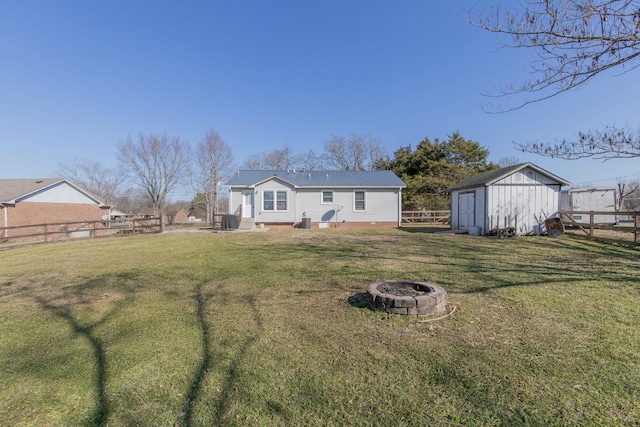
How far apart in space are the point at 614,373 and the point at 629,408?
1.73 feet

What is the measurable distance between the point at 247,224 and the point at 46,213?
1527 centimetres

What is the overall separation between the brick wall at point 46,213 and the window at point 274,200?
51.1 ft

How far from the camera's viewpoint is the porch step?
17625 millimetres

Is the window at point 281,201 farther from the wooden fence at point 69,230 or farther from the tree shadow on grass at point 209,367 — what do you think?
the tree shadow on grass at point 209,367

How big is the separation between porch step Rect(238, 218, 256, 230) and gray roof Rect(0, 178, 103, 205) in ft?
48.4

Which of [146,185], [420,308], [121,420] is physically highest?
[146,185]

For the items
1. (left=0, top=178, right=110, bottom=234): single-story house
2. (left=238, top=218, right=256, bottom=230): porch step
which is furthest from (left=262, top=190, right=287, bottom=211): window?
(left=0, top=178, right=110, bottom=234): single-story house

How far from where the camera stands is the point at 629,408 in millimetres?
2178

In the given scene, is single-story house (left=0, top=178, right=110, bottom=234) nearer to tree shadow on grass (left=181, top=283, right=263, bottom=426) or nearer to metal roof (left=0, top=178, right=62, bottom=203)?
metal roof (left=0, top=178, right=62, bottom=203)

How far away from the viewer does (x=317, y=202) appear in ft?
64.4

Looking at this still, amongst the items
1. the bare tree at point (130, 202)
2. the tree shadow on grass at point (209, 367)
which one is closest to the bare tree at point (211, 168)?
the bare tree at point (130, 202)

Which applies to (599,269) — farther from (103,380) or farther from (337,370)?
(103,380)

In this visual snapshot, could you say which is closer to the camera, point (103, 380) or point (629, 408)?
point (629, 408)

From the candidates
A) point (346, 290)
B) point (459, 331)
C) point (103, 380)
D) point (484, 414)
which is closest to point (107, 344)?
point (103, 380)
